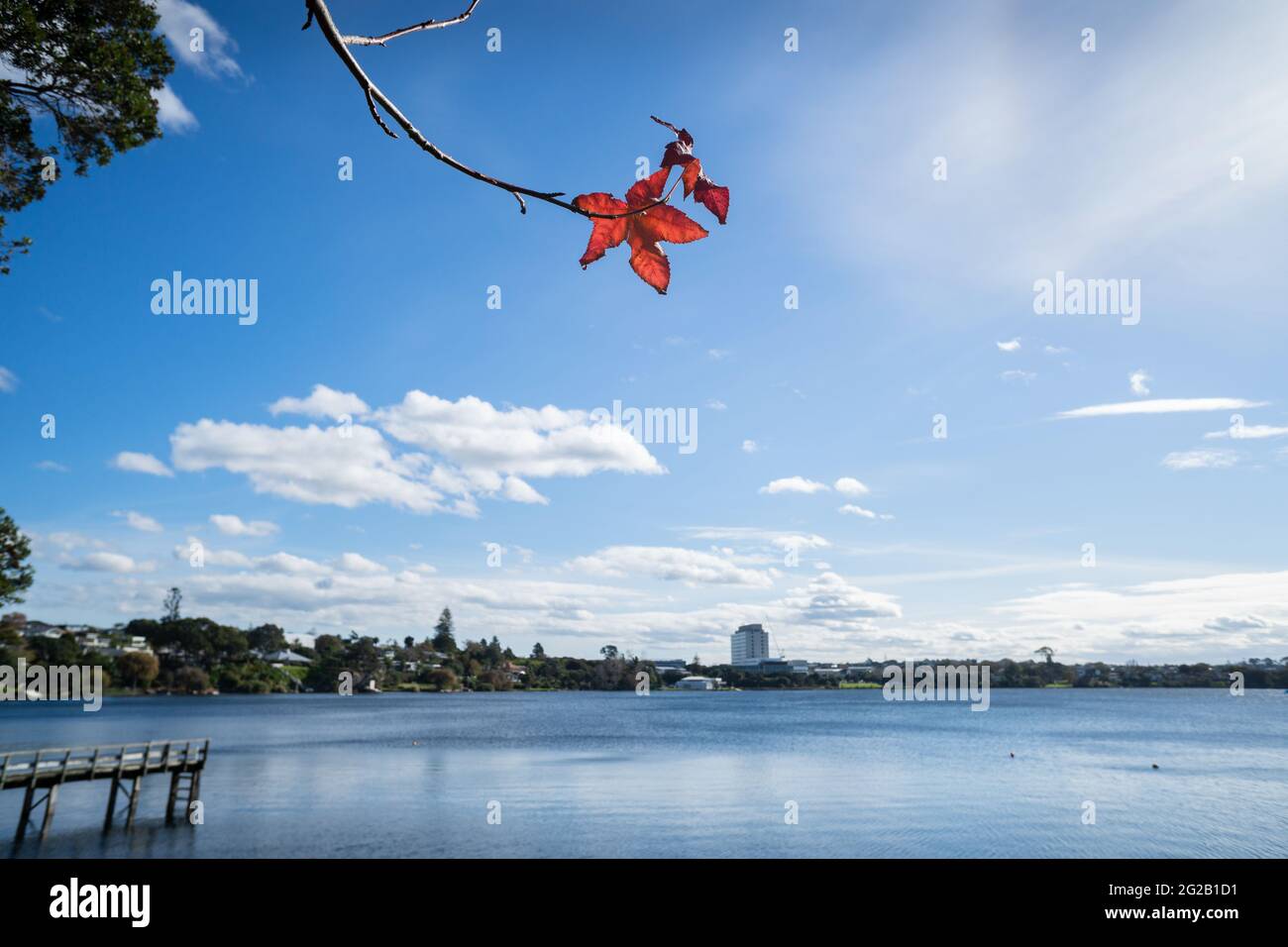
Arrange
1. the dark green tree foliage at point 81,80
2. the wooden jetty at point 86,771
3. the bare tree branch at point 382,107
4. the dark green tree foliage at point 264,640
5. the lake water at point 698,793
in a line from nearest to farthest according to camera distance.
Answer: the bare tree branch at point 382,107
the dark green tree foliage at point 81,80
the wooden jetty at point 86,771
the lake water at point 698,793
the dark green tree foliage at point 264,640

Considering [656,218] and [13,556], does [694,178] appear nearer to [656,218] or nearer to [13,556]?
[656,218]

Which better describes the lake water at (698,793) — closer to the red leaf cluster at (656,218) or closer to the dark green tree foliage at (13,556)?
the dark green tree foliage at (13,556)

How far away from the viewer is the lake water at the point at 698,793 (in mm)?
28984

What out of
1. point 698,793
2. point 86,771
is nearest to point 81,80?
point 86,771

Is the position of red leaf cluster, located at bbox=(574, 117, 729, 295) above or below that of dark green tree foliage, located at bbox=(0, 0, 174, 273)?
below

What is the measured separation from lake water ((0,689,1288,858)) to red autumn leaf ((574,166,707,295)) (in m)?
28.1

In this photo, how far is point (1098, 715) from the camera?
376 feet

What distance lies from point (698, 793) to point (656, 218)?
42018 millimetres

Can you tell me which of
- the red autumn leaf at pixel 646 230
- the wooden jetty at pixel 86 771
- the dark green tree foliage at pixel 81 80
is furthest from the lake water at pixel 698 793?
the red autumn leaf at pixel 646 230

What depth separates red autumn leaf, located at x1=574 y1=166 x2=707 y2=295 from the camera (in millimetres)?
1248

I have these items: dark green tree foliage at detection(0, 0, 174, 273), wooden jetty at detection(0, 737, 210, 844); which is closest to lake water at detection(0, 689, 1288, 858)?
wooden jetty at detection(0, 737, 210, 844)

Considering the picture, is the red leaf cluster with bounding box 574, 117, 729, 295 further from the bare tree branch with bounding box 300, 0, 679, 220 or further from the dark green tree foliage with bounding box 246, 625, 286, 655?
the dark green tree foliage with bounding box 246, 625, 286, 655

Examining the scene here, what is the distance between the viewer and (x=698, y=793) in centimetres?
4016
